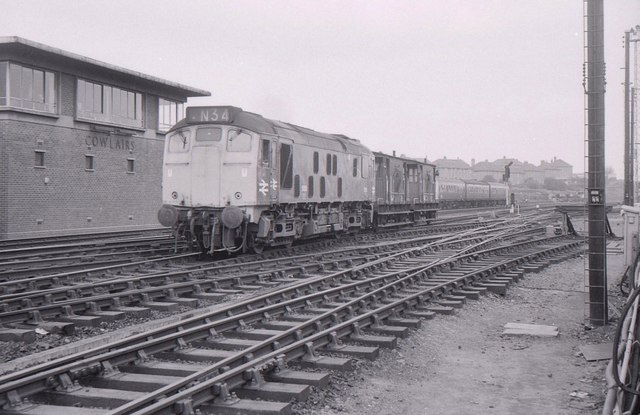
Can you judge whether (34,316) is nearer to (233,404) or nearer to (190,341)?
(190,341)

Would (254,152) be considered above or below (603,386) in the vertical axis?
above

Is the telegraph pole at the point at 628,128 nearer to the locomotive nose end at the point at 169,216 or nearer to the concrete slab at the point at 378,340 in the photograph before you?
the locomotive nose end at the point at 169,216

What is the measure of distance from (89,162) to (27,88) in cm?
428

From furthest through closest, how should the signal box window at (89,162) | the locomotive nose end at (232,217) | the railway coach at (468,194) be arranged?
the railway coach at (468,194) < the signal box window at (89,162) < the locomotive nose end at (232,217)

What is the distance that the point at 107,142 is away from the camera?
28062mm

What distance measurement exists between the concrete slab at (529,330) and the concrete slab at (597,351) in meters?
0.64

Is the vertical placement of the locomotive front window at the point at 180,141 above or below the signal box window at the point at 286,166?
above

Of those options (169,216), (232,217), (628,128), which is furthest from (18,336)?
(628,128)

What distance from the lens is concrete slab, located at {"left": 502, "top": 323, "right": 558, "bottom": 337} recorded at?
27.6 ft

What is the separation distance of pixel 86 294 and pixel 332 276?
4241 mm

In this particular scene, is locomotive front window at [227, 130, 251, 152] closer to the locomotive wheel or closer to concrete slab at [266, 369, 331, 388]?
the locomotive wheel

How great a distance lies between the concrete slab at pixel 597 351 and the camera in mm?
7196

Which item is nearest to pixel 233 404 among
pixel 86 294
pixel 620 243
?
pixel 86 294

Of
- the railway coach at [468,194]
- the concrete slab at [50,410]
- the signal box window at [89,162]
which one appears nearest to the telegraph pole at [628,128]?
the railway coach at [468,194]
